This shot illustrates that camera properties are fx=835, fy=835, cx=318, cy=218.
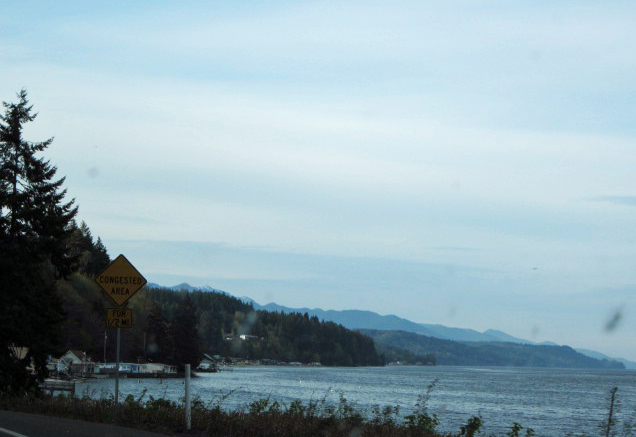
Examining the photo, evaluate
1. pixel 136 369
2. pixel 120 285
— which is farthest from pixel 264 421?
pixel 136 369

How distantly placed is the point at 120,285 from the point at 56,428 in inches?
168

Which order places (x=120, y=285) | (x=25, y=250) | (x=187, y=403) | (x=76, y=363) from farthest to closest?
(x=76, y=363) → (x=25, y=250) → (x=120, y=285) → (x=187, y=403)

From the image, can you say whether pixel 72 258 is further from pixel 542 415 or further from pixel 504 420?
pixel 542 415

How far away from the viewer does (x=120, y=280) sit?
19562 millimetres

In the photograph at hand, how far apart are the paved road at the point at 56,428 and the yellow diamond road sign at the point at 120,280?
3.01m

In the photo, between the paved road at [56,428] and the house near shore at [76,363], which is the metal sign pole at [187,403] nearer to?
the paved road at [56,428]

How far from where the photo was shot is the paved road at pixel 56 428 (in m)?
15.1

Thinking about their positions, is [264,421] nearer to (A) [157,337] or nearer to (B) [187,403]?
(B) [187,403]

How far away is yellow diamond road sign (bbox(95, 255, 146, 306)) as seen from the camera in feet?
63.6

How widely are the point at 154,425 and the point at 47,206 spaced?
17.9m

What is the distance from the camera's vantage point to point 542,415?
6025 centimetres

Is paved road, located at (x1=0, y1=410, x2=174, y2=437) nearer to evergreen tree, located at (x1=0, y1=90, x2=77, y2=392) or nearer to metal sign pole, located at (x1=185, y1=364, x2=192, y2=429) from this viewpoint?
metal sign pole, located at (x1=185, y1=364, x2=192, y2=429)

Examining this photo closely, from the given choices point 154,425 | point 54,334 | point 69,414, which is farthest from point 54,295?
point 154,425

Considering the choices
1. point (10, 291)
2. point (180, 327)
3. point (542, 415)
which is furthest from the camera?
point (180, 327)
